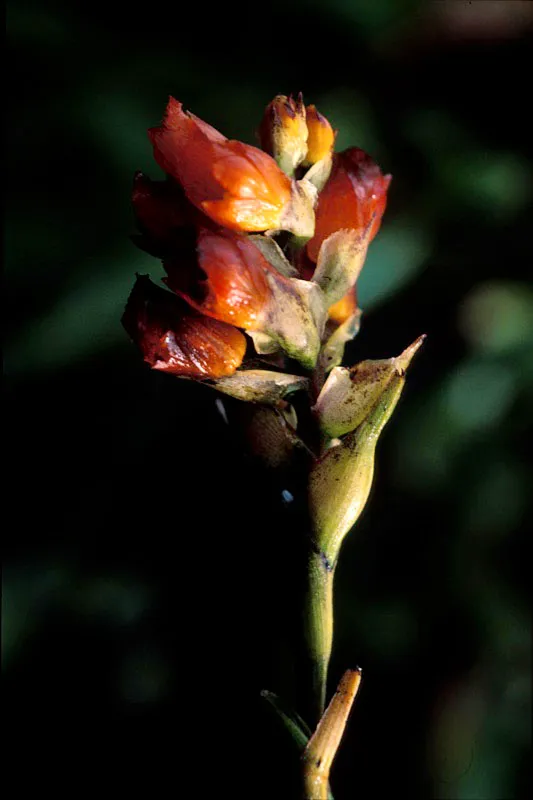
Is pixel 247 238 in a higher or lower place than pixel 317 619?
higher

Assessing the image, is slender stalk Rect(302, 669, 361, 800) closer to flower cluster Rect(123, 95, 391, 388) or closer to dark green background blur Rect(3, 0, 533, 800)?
A: flower cluster Rect(123, 95, 391, 388)

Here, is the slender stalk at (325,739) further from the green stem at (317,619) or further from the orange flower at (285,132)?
the orange flower at (285,132)

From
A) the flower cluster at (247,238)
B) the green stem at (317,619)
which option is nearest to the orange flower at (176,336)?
the flower cluster at (247,238)

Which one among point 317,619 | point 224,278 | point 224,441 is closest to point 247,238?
point 224,278

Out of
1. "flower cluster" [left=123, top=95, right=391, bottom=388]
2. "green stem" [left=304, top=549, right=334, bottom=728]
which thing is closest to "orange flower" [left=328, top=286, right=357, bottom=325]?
"flower cluster" [left=123, top=95, right=391, bottom=388]

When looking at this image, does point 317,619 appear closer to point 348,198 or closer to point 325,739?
point 325,739

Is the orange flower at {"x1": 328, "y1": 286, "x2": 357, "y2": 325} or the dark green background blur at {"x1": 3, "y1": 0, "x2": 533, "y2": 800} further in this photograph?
the dark green background blur at {"x1": 3, "y1": 0, "x2": 533, "y2": 800}
